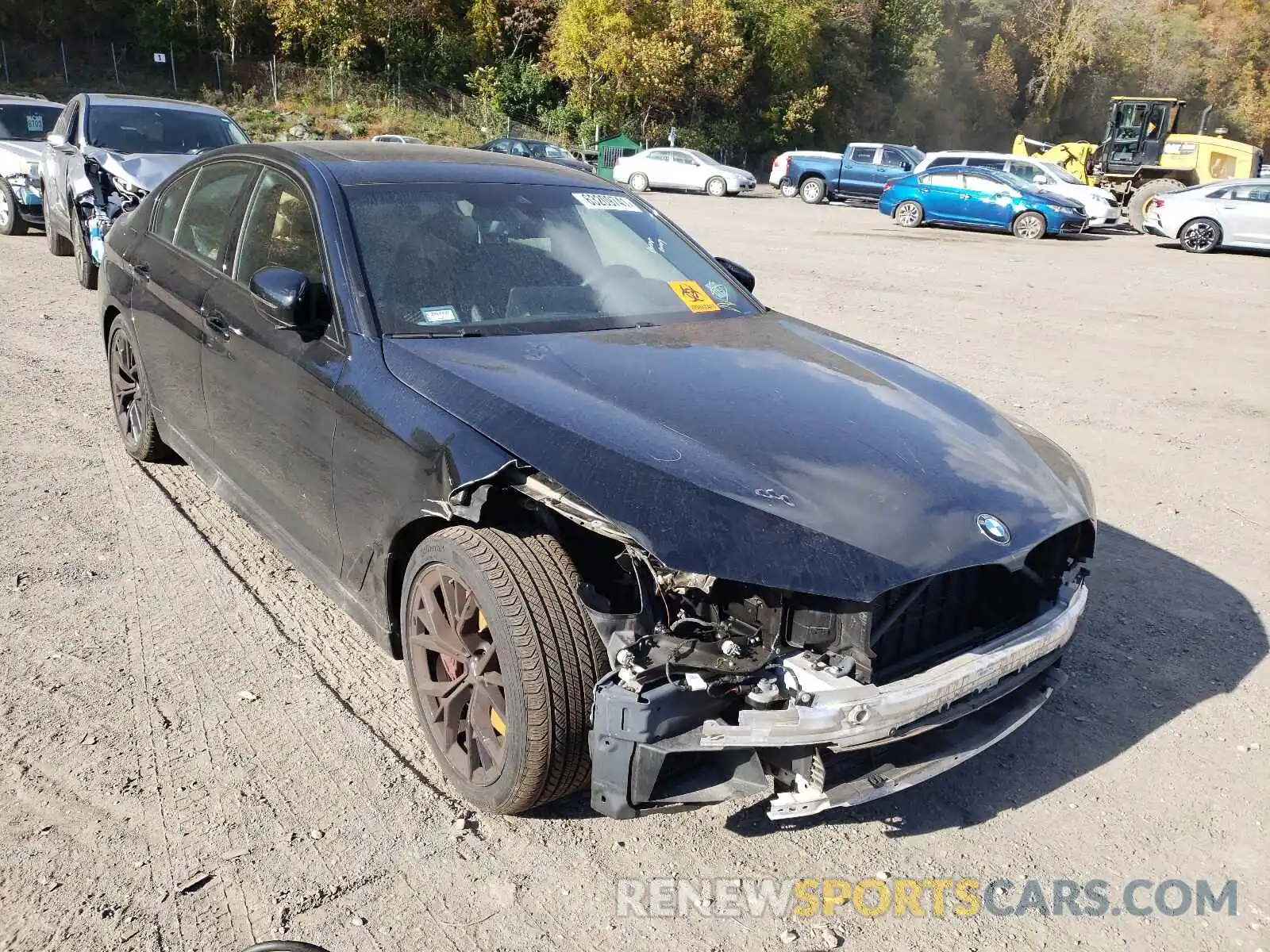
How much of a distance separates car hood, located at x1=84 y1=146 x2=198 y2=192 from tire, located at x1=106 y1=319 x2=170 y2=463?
4.60 m

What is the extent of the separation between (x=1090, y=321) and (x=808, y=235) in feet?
28.0

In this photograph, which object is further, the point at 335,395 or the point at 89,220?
the point at 89,220

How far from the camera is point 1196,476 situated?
586 centimetres

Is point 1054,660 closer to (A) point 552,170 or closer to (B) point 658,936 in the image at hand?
(B) point 658,936

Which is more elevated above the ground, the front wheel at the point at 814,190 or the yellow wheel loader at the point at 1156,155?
the yellow wheel loader at the point at 1156,155

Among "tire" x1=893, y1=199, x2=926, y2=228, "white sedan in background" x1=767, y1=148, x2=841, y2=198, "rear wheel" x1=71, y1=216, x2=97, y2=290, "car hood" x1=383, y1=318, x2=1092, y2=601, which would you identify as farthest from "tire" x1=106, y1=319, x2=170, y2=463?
"white sedan in background" x1=767, y1=148, x2=841, y2=198

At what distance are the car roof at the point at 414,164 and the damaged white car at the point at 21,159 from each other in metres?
9.67

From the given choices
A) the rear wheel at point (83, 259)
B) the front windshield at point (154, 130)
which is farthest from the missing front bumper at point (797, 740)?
the front windshield at point (154, 130)

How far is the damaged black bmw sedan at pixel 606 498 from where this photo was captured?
236 cm

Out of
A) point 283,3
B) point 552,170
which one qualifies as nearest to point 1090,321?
point 552,170

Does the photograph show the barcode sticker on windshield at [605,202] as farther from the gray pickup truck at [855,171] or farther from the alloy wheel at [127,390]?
the gray pickup truck at [855,171]

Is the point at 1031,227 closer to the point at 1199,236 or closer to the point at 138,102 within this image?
the point at 1199,236

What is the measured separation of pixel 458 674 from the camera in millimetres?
2838

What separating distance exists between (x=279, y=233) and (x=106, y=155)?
7.37 metres
